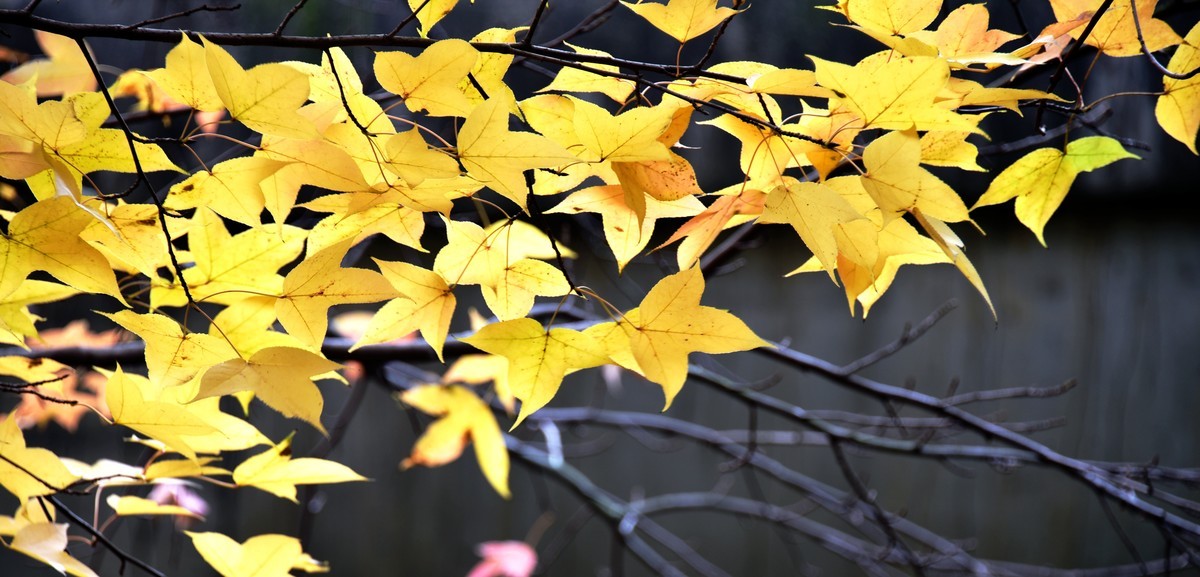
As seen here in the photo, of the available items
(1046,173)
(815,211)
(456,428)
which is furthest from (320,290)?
(456,428)

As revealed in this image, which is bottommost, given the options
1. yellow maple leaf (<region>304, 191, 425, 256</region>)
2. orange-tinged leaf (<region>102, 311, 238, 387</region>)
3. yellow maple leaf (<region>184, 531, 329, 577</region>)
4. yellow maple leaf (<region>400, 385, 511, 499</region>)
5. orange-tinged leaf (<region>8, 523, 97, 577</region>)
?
yellow maple leaf (<region>400, 385, 511, 499</region>)

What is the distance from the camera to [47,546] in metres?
0.51

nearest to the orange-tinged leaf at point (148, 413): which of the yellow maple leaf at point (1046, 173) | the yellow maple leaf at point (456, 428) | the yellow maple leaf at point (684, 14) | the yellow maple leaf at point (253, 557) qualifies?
the yellow maple leaf at point (253, 557)

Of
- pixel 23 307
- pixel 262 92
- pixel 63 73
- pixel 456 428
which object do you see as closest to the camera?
pixel 262 92

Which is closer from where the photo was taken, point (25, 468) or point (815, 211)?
point (815, 211)

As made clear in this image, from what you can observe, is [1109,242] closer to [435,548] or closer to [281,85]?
[435,548]

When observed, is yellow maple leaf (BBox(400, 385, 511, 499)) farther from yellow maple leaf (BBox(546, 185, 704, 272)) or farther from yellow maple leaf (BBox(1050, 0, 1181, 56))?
yellow maple leaf (BBox(1050, 0, 1181, 56))

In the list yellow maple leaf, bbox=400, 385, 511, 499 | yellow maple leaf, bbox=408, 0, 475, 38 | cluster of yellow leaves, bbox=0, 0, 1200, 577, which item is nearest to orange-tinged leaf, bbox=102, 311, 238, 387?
cluster of yellow leaves, bbox=0, 0, 1200, 577

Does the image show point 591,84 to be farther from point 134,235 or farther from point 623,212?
point 134,235

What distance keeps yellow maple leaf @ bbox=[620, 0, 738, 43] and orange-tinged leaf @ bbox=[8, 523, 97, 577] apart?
47 centimetres

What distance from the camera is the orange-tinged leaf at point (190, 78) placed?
412mm

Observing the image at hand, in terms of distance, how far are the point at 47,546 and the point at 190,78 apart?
310 mm

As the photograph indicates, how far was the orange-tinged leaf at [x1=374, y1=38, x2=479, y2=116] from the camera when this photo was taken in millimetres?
409

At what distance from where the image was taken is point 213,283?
0.57 m
